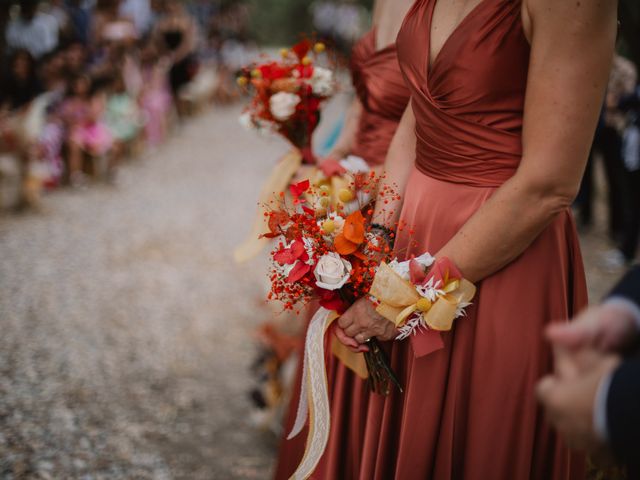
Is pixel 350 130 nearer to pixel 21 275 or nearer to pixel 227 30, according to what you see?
pixel 21 275

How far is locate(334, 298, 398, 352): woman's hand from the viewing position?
5.15ft

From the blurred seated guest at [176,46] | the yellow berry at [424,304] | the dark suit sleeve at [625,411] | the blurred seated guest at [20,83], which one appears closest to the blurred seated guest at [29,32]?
the blurred seated guest at [20,83]

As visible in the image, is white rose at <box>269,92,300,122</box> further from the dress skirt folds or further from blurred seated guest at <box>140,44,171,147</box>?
blurred seated guest at <box>140,44,171,147</box>

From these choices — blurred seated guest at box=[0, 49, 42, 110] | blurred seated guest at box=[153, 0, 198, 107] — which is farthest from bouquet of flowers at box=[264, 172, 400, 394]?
blurred seated guest at box=[153, 0, 198, 107]

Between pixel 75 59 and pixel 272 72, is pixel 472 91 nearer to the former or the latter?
pixel 272 72

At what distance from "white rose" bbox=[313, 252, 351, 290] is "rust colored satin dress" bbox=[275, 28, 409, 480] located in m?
0.51

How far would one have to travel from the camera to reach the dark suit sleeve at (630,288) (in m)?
0.94

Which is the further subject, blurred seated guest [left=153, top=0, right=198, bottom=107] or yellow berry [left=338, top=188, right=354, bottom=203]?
blurred seated guest [left=153, top=0, right=198, bottom=107]

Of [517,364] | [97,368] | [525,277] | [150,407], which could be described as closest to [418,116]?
[525,277]

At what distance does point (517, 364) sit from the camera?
1.52m

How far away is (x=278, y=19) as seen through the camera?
86.2ft

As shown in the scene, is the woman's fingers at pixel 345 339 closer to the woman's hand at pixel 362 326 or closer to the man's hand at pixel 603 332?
the woman's hand at pixel 362 326

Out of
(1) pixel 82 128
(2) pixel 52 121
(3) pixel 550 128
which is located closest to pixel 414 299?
(3) pixel 550 128

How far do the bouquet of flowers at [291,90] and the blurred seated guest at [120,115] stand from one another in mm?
7465
